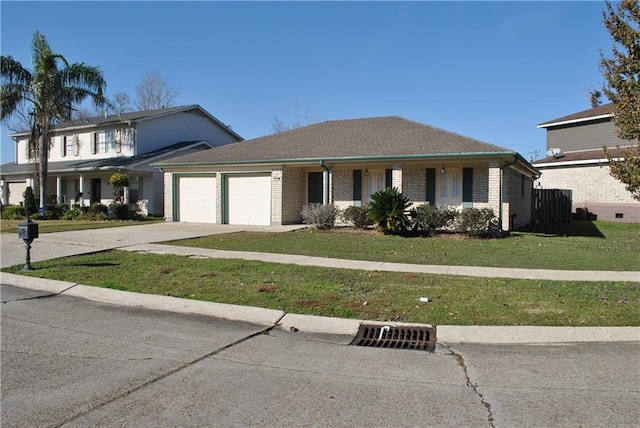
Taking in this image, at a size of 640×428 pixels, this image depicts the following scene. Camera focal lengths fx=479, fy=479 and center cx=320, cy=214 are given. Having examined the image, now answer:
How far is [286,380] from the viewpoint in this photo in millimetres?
4297

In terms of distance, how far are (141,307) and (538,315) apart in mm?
5651

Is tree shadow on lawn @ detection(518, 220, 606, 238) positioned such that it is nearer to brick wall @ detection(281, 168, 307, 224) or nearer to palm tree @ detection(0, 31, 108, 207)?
brick wall @ detection(281, 168, 307, 224)

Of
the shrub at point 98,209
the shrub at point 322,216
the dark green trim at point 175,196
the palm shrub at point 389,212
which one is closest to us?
the palm shrub at point 389,212

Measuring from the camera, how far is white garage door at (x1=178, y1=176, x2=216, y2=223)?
71.2ft

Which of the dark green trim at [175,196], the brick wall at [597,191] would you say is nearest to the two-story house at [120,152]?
the dark green trim at [175,196]

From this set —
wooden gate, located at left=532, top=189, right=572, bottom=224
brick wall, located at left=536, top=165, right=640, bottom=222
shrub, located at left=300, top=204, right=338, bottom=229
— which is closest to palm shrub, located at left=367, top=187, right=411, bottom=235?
shrub, located at left=300, top=204, right=338, bottom=229

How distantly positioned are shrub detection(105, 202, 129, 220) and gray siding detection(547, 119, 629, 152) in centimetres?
2800

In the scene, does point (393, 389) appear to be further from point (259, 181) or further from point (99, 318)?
point (259, 181)

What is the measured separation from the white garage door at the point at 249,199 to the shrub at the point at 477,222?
8.40 m

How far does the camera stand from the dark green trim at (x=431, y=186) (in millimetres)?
18203

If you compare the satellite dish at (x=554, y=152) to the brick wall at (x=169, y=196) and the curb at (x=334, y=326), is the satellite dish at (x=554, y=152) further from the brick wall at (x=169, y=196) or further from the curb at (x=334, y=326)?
the curb at (x=334, y=326)

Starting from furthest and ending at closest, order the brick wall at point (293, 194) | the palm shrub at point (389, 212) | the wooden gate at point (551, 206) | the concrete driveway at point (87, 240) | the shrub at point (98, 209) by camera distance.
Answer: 1. the shrub at point (98, 209)
2. the wooden gate at point (551, 206)
3. the brick wall at point (293, 194)
4. the palm shrub at point (389, 212)
5. the concrete driveway at point (87, 240)

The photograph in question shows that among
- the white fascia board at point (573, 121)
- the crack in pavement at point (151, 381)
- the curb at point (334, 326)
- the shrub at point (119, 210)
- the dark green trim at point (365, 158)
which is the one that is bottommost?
the crack in pavement at point (151, 381)

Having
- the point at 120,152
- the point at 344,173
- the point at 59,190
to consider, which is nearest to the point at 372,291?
the point at 344,173
